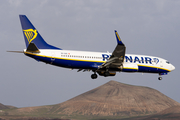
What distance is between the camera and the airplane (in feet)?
151

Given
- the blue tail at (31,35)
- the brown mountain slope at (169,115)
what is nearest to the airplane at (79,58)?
the blue tail at (31,35)

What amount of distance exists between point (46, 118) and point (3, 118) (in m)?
27.3

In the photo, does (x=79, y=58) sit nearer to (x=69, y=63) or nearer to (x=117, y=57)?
(x=69, y=63)

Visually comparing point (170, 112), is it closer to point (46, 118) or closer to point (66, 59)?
point (46, 118)

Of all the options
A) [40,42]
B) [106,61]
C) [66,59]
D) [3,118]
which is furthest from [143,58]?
[3,118]

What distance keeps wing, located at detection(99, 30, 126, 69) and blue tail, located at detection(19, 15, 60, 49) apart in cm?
970

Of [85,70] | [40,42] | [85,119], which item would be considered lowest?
[85,119]

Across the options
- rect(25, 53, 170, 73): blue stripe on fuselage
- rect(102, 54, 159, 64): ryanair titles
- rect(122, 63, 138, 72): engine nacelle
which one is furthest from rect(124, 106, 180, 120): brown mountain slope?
rect(25, 53, 170, 73): blue stripe on fuselage

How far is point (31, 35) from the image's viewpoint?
159 feet

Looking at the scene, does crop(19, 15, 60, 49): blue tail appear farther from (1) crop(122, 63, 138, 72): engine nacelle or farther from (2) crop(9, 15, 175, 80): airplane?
(1) crop(122, 63, 138, 72): engine nacelle

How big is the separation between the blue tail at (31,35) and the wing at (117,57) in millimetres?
9701

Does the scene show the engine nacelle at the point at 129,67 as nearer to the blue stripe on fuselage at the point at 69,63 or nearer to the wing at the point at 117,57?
the wing at the point at 117,57

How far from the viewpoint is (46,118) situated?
179500mm

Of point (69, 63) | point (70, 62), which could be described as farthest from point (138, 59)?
point (69, 63)
